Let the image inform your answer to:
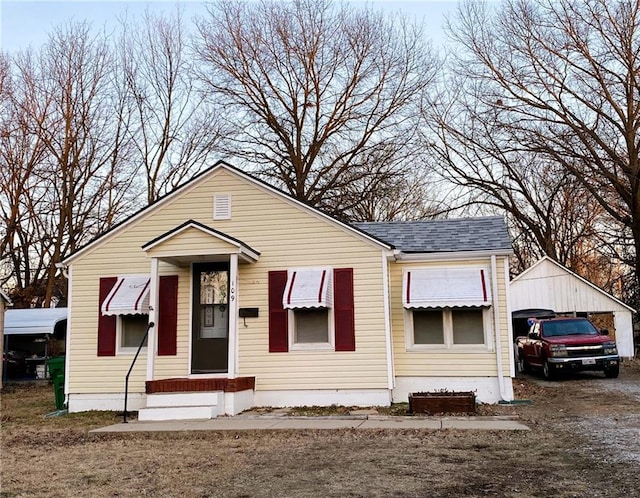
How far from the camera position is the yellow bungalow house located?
13250 millimetres

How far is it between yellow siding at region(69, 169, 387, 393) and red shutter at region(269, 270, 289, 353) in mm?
133

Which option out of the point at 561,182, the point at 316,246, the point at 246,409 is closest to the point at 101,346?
the point at 246,409

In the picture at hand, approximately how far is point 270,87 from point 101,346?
17.2 meters

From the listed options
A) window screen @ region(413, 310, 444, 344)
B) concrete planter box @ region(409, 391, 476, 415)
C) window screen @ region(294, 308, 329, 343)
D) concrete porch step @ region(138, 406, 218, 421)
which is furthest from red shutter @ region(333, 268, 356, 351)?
concrete porch step @ region(138, 406, 218, 421)

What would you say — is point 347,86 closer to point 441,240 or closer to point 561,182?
point 561,182

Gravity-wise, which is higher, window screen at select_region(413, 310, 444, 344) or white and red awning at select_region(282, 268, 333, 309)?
white and red awning at select_region(282, 268, 333, 309)

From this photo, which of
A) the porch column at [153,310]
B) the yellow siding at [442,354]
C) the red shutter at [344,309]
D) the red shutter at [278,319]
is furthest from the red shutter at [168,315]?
the yellow siding at [442,354]

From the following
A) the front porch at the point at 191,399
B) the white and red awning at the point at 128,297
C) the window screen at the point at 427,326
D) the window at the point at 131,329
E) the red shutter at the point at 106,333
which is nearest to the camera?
the front porch at the point at 191,399

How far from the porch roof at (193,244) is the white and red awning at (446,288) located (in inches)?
143

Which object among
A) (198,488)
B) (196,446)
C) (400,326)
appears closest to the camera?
(198,488)

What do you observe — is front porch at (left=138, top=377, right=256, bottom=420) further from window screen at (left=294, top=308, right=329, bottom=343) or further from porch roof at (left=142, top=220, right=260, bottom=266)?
porch roof at (left=142, top=220, right=260, bottom=266)

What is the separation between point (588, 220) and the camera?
37156 mm

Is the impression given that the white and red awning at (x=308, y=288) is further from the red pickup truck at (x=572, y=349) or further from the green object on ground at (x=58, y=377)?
the red pickup truck at (x=572, y=349)

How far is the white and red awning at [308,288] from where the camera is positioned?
1292 cm
